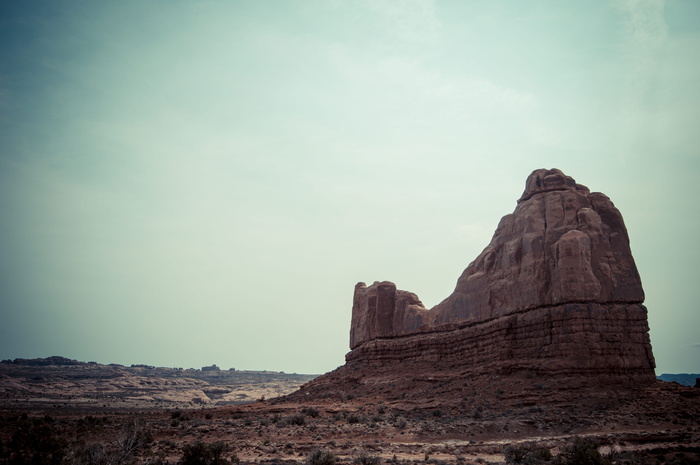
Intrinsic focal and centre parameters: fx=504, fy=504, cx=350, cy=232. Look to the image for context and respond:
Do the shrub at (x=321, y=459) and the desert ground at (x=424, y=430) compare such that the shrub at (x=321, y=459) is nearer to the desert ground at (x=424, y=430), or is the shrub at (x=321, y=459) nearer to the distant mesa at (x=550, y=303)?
the desert ground at (x=424, y=430)

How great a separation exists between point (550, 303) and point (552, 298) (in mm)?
337

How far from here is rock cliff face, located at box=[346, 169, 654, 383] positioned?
2875 cm

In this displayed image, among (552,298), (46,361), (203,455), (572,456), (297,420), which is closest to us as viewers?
(572,456)

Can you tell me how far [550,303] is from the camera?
102 feet

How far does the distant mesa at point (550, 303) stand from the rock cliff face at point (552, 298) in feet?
0.20

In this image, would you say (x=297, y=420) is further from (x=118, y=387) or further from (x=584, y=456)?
(x=118, y=387)

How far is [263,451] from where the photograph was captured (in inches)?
873

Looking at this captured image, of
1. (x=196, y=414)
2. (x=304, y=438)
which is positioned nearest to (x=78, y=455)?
(x=304, y=438)

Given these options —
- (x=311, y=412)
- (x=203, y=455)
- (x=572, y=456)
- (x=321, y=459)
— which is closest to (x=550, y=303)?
(x=572, y=456)

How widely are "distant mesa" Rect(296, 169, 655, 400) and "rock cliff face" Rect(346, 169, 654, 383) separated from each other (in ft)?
0.20

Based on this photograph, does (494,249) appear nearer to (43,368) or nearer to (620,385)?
(620,385)

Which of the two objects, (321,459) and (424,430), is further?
(424,430)

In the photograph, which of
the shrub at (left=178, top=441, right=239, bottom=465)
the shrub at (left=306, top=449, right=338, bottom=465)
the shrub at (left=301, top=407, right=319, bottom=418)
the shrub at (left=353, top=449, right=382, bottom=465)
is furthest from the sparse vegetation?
the shrub at (left=301, top=407, right=319, bottom=418)

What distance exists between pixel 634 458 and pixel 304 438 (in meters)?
14.4
